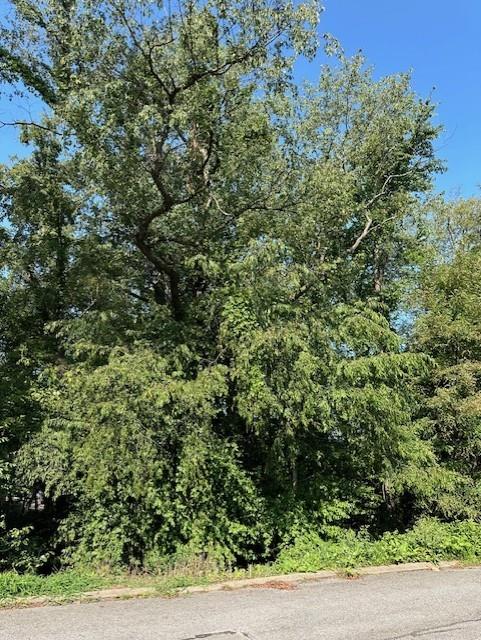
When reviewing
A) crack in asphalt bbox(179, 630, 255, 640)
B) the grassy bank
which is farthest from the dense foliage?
crack in asphalt bbox(179, 630, 255, 640)

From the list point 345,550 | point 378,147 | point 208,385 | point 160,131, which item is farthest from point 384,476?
point 378,147

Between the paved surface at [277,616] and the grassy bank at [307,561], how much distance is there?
0.47 metres

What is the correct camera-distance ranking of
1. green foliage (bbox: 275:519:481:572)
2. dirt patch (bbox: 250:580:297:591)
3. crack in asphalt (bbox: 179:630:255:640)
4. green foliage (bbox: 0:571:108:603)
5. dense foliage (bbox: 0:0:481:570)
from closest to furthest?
crack in asphalt (bbox: 179:630:255:640)
green foliage (bbox: 0:571:108:603)
dirt patch (bbox: 250:580:297:591)
green foliage (bbox: 275:519:481:572)
dense foliage (bbox: 0:0:481:570)

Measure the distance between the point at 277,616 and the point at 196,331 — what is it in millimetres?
5178

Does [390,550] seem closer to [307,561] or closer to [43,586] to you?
[307,561]

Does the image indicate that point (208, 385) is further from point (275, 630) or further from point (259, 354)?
point (275, 630)

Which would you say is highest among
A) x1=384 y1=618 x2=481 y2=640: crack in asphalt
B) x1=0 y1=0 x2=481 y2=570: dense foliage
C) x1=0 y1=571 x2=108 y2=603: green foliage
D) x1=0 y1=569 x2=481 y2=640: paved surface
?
x1=0 y1=0 x2=481 y2=570: dense foliage

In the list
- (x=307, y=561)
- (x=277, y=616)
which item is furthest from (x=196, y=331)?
(x=277, y=616)

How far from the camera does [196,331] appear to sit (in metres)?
9.34

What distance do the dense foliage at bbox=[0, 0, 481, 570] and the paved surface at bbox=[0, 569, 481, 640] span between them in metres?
2.64

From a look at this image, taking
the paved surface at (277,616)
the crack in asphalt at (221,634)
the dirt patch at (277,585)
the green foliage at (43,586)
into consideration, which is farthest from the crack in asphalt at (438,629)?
the green foliage at (43,586)

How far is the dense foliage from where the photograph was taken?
26.6 feet

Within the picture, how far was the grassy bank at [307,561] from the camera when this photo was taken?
5.51 metres

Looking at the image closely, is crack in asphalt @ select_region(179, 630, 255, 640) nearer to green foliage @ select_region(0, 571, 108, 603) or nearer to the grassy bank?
the grassy bank
